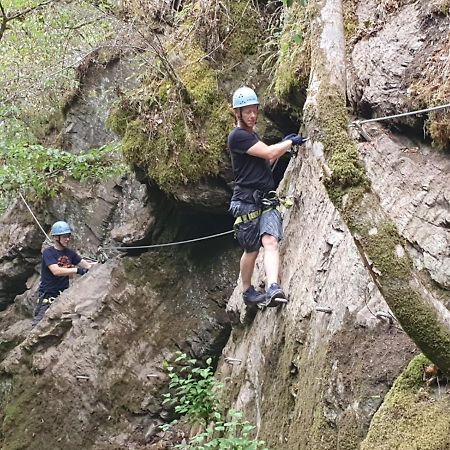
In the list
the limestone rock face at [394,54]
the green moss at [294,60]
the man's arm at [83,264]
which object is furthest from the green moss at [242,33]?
the man's arm at [83,264]

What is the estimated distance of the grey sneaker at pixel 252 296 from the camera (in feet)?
19.7

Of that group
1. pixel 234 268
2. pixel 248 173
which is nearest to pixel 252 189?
pixel 248 173

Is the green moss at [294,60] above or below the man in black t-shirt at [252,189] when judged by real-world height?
above

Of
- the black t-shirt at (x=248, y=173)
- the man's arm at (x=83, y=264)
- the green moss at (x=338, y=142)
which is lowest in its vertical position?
the man's arm at (x=83, y=264)

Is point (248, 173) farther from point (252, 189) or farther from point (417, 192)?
point (417, 192)

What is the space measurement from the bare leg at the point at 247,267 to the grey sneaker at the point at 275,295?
2.01 feet

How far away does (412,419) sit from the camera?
2.94 metres

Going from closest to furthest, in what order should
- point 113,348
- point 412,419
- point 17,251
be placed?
point 412,419 < point 113,348 < point 17,251

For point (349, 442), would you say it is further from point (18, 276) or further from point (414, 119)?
point (18, 276)

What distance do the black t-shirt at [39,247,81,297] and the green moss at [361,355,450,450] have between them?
704cm

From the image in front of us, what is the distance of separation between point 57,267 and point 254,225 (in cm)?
445

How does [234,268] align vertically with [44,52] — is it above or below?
below

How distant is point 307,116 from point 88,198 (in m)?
8.32

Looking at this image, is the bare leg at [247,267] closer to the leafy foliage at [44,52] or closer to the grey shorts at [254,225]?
A: the grey shorts at [254,225]
